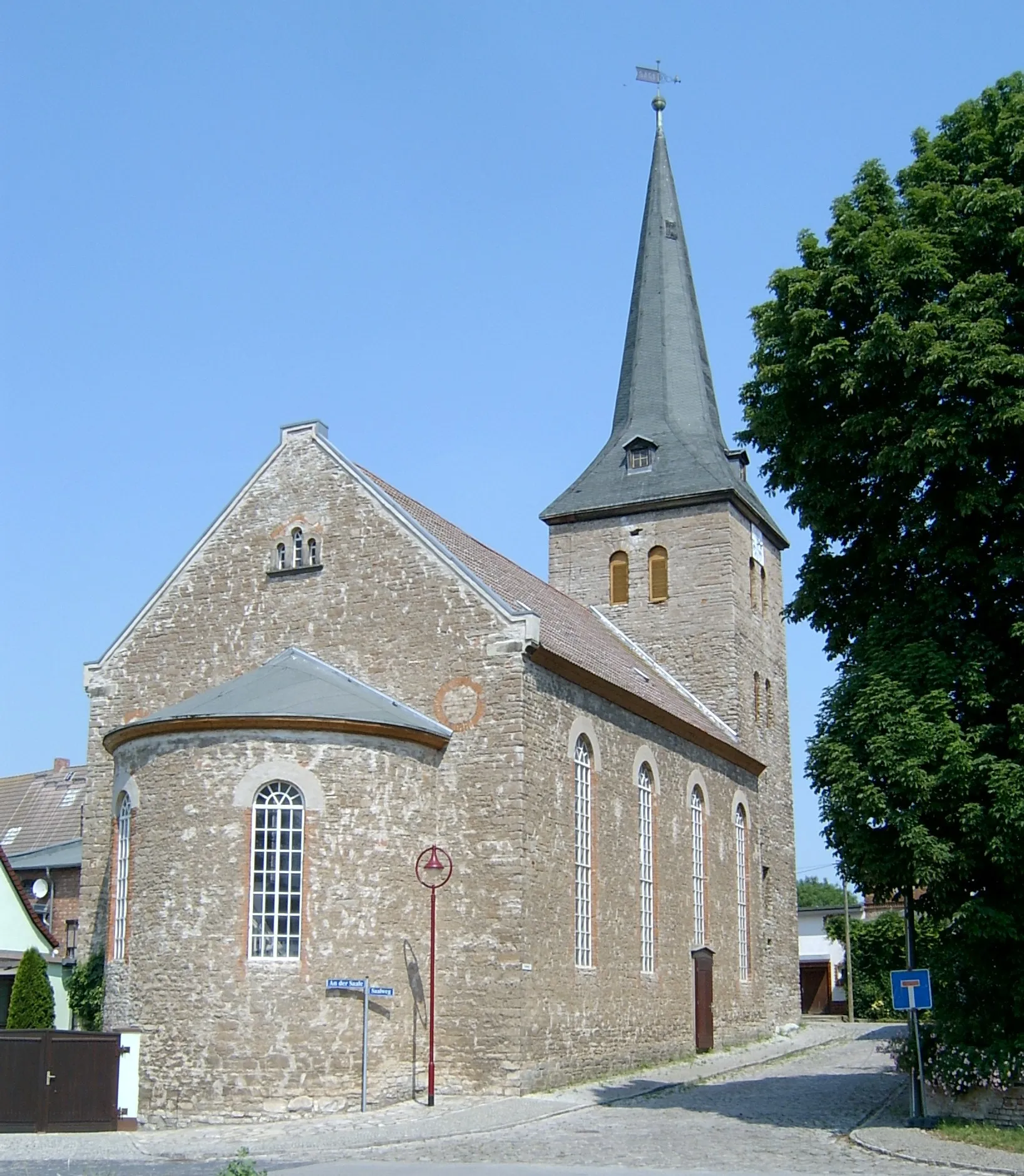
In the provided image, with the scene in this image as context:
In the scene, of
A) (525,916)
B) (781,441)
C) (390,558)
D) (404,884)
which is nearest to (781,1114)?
(525,916)

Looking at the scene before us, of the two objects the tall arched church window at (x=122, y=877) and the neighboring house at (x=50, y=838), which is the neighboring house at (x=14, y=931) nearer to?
the neighboring house at (x=50, y=838)

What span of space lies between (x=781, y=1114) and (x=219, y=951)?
7.74m

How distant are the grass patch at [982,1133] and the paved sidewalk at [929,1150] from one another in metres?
0.12

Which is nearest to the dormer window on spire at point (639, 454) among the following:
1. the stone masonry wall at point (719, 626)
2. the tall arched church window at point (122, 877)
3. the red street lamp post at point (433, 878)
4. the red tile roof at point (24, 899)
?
the stone masonry wall at point (719, 626)

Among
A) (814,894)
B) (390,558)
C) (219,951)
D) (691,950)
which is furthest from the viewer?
(814,894)

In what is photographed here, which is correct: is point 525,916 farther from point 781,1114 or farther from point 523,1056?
point 781,1114

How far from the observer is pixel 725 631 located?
31641 millimetres

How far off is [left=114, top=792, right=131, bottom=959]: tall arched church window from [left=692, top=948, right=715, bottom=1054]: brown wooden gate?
37.8ft

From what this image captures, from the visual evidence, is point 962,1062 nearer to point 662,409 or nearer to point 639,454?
point 639,454

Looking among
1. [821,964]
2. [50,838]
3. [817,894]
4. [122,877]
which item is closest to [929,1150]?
[122,877]

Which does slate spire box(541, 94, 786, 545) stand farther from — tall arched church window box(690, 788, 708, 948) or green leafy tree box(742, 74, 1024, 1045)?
green leafy tree box(742, 74, 1024, 1045)

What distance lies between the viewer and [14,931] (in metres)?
27.2

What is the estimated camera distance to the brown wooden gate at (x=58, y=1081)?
17.4m

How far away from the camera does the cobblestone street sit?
1354 cm
